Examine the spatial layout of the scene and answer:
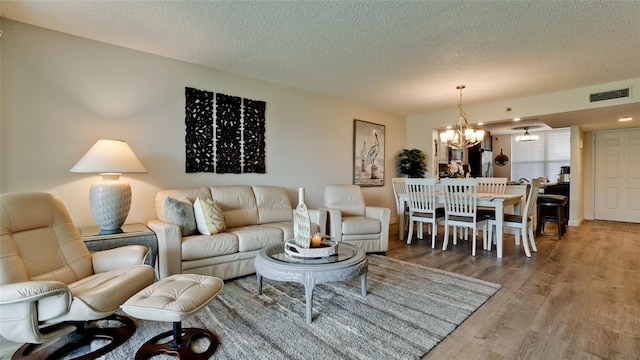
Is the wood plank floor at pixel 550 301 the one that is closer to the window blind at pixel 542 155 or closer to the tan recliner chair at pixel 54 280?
the tan recliner chair at pixel 54 280

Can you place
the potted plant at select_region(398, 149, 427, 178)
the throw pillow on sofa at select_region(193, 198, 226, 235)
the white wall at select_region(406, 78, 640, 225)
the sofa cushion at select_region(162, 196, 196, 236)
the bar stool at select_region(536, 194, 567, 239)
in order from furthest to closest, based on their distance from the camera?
the potted plant at select_region(398, 149, 427, 178) → the bar stool at select_region(536, 194, 567, 239) → the white wall at select_region(406, 78, 640, 225) → the throw pillow on sofa at select_region(193, 198, 226, 235) → the sofa cushion at select_region(162, 196, 196, 236)

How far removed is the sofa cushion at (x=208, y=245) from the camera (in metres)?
2.66

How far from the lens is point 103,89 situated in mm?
2949

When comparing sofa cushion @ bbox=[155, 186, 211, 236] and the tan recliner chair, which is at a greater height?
sofa cushion @ bbox=[155, 186, 211, 236]

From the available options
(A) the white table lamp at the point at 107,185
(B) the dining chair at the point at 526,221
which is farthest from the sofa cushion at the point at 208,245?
(B) the dining chair at the point at 526,221

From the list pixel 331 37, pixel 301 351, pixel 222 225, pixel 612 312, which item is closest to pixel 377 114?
pixel 331 37

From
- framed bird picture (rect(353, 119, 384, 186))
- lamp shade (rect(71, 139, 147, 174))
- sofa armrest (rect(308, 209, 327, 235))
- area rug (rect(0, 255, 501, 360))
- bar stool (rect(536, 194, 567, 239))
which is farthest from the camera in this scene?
framed bird picture (rect(353, 119, 384, 186))

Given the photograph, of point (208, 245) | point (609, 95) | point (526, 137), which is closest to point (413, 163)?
point (609, 95)

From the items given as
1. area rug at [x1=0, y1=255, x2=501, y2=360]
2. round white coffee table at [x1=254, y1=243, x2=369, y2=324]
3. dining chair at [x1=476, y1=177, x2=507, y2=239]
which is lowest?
area rug at [x1=0, y1=255, x2=501, y2=360]

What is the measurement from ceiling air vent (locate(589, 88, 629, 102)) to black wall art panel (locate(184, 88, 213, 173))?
539 centimetres

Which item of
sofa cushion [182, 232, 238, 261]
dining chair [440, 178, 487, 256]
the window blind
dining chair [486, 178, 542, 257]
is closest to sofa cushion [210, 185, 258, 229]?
sofa cushion [182, 232, 238, 261]

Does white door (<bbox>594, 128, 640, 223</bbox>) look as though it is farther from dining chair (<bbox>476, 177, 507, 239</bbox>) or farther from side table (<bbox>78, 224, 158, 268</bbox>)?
side table (<bbox>78, 224, 158, 268</bbox>)

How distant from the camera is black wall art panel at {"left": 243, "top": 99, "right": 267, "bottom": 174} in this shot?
3.94m

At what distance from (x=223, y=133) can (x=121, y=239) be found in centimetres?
174
